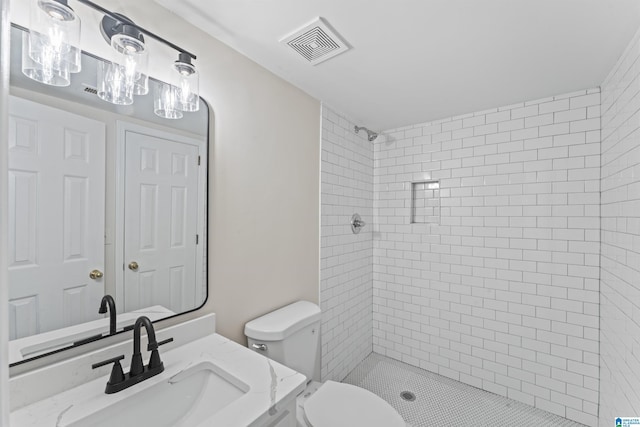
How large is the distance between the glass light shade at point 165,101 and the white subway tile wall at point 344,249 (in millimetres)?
1116

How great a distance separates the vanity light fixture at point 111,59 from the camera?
2.73ft

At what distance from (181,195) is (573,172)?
2.42 metres

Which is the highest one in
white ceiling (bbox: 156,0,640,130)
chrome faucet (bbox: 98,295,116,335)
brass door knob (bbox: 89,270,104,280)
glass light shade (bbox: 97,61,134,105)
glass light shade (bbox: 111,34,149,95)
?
white ceiling (bbox: 156,0,640,130)

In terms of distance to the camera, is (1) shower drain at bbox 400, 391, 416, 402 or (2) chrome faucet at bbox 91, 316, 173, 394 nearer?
(2) chrome faucet at bbox 91, 316, 173, 394

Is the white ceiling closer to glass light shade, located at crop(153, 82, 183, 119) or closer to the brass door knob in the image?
glass light shade, located at crop(153, 82, 183, 119)

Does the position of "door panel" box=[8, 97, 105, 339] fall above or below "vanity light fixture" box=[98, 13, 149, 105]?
below

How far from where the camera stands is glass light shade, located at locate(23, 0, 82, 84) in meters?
0.83

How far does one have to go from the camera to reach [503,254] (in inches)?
83.7

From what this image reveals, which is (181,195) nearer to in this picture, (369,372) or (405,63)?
(405,63)

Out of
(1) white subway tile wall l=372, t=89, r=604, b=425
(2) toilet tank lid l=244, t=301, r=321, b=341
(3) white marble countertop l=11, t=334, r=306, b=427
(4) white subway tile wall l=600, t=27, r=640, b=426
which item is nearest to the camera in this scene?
(3) white marble countertop l=11, t=334, r=306, b=427

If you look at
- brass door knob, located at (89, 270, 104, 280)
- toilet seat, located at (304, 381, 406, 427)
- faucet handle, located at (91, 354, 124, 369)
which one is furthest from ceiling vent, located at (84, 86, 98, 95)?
toilet seat, located at (304, 381, 406, 427)

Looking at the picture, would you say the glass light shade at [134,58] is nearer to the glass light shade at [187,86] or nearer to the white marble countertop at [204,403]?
the glass light shade at [187,86]

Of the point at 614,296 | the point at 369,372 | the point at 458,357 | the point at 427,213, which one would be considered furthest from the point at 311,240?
the point at 614,296

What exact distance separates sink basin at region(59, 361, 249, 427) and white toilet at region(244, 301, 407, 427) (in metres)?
0.40
